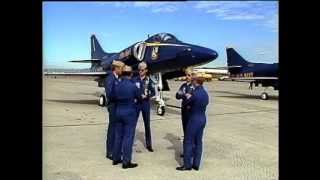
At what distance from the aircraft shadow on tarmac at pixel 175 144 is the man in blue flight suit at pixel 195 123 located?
0.52 meters

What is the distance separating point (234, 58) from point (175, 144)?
24575mm

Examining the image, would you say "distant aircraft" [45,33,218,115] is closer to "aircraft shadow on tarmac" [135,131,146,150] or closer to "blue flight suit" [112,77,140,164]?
"aircraft shadow on tarmac" [135,131,146,150]

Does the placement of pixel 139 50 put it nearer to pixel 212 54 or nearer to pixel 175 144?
pixel 212 54

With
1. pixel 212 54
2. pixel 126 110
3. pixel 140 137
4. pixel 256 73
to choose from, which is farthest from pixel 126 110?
pixel 256 73

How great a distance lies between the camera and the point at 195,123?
6.54 m

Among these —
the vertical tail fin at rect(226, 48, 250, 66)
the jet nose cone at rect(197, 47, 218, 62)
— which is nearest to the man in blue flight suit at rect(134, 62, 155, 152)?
the jet nose cone at rect(197, 47, 218, 62)

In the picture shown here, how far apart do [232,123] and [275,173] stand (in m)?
6.29

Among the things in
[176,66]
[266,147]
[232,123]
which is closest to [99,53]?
[176,66]

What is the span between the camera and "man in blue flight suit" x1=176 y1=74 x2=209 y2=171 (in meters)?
6.55

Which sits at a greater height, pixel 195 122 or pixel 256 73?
pixel 256 73

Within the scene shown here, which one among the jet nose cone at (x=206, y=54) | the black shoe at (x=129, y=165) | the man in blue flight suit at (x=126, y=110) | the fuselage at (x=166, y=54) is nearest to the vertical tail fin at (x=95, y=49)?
the fuselage at (x=166, y=54)
